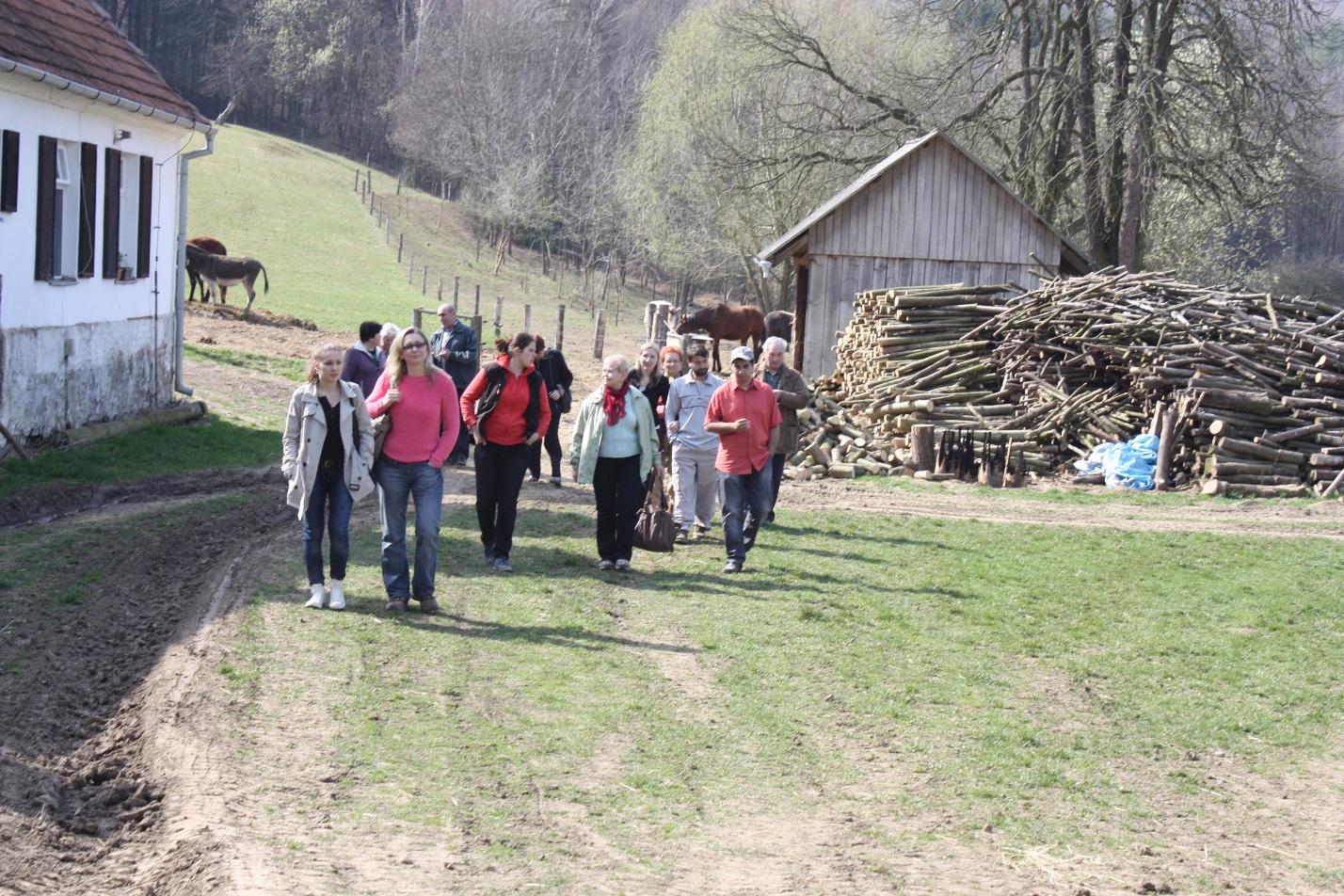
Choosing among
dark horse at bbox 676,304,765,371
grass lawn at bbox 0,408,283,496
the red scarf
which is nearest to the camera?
the red scarf

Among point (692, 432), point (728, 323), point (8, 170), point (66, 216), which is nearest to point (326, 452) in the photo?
point (692, 432)

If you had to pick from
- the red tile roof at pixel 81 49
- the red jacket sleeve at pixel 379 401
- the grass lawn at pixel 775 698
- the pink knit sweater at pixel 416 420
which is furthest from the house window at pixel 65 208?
the pink knit sweater at pixel 416 420

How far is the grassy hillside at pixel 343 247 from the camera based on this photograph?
44413mm

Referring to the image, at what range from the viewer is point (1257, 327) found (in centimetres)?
1908

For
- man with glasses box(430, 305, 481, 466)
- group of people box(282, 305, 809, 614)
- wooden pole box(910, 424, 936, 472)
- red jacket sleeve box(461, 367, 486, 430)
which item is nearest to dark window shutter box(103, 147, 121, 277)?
man with glasses box(430, 305, 481, 466)

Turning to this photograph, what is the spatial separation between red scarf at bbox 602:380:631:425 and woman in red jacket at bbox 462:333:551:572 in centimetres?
46

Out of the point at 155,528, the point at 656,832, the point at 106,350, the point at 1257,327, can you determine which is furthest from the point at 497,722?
the point at 1257,327

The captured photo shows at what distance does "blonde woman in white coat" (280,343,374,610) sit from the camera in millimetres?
9367

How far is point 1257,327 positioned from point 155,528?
45.6 ft

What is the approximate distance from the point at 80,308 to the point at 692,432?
8.56 m

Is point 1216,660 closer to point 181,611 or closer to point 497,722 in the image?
point 497,722

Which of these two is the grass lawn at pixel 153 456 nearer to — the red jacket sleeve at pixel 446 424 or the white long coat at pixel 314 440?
the white long coat at pixel 314 440

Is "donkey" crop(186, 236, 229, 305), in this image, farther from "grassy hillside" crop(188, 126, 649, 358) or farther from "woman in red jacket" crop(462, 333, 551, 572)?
"woman in red jacket" crop(462, 333, 551, 572)

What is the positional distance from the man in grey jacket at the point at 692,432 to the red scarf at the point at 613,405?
1.06 m
